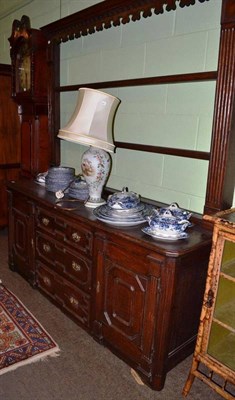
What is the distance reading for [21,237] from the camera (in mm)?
2645

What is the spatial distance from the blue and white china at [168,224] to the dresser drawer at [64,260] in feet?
1.71

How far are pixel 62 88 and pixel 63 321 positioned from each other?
1.81 meters

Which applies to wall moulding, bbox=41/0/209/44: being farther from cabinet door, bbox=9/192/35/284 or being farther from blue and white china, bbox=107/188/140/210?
cabinet door, bbox=9/192/35/284

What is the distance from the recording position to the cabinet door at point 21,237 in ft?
8.21

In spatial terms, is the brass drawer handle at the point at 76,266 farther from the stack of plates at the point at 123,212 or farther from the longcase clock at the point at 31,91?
the longcase clock at the point at 31,91

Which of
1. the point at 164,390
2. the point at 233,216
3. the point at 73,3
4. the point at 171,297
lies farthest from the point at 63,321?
the point at 73,3

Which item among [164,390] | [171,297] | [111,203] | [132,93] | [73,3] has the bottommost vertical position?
[164,390]

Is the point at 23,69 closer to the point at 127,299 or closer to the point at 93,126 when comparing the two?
the point at 93,126

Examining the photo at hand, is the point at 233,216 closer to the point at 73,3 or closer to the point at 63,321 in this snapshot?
the point at 63,321

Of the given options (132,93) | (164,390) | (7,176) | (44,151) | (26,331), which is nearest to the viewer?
(164,390)

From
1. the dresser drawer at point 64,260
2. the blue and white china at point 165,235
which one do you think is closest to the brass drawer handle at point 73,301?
the dresser drawer at point 64,260

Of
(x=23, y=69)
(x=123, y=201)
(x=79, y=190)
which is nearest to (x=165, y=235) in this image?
(x=123, y=201)

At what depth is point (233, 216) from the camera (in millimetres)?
1520

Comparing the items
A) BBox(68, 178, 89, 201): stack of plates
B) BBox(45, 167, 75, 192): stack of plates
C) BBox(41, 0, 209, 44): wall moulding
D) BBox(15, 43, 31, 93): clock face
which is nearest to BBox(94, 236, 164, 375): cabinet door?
BBox(68, 178, 89, 201): stack of plates
